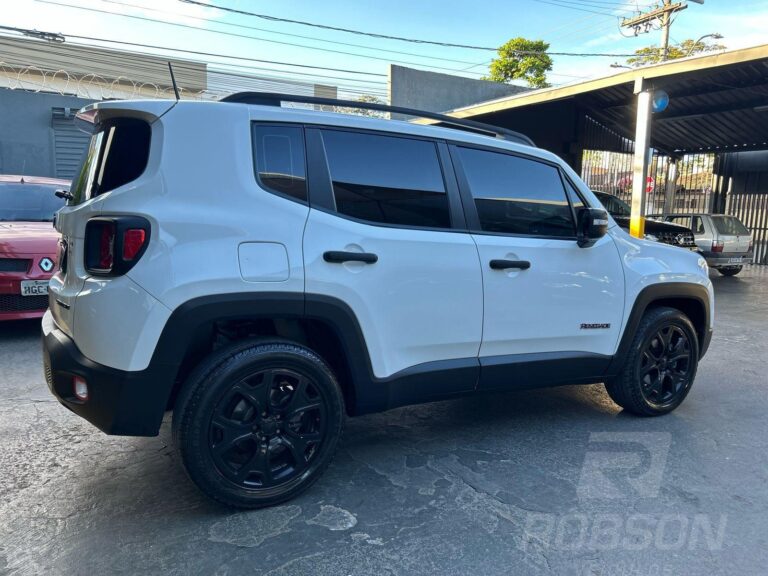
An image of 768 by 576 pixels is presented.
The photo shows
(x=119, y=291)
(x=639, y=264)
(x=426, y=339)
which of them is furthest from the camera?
(x=639, y=264)

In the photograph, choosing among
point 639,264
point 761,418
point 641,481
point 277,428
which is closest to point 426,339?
point 277,428

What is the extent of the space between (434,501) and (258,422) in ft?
3.21

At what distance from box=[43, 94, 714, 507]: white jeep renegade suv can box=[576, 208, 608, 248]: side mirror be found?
0.01 m

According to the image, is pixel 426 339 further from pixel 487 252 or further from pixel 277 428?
pixel 277 428

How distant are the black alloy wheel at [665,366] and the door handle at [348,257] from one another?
2.25m

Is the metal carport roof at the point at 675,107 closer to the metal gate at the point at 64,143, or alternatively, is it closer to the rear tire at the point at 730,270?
the rear tire at the point at 730,270

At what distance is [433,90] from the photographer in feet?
59.0

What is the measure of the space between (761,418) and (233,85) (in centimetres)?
1952

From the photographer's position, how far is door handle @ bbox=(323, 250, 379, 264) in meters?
2.87

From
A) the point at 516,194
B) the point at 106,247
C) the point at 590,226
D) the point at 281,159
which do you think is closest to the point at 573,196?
the point at 590,226

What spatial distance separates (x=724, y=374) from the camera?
18.0 ft

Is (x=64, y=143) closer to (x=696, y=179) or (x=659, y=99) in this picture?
(x=659, y=99)

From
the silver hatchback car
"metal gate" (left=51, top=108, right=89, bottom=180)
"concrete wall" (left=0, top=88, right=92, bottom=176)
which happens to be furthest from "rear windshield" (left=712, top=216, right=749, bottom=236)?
"concrete wall" (left=0, top=88, right=92, bottom=176)

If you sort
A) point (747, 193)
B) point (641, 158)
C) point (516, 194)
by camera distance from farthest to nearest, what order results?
point (747, 193), point (641, 158), point (516, 194)
